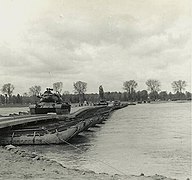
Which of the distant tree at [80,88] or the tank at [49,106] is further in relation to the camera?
the distant tree at [80,88]

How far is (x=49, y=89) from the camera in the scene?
53.8 meters

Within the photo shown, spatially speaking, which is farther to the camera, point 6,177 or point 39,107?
point 39,107

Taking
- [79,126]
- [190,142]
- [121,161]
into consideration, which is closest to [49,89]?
[79,126]

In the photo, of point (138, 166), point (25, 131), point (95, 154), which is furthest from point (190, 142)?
point (25, 131)

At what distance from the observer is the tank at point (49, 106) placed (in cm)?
4875

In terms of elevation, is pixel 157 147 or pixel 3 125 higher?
pixel 3 125

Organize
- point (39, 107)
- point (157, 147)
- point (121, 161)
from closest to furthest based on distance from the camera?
point (121, 161) → point (157, 147) → point (39, 107)

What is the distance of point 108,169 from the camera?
17.3 metres

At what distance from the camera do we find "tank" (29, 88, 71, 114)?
4875cm

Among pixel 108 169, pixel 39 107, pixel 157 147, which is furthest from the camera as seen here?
pixel 39 107

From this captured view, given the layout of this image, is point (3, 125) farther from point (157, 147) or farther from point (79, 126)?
point (157, 147)

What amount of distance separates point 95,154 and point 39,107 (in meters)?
28.1

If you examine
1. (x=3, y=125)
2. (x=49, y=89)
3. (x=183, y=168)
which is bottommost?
(x=183, y=168)

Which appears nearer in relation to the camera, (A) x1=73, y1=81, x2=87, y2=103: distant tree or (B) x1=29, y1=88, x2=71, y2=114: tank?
(B) x1=29, y1=88, x2=71, y2=114: tank
